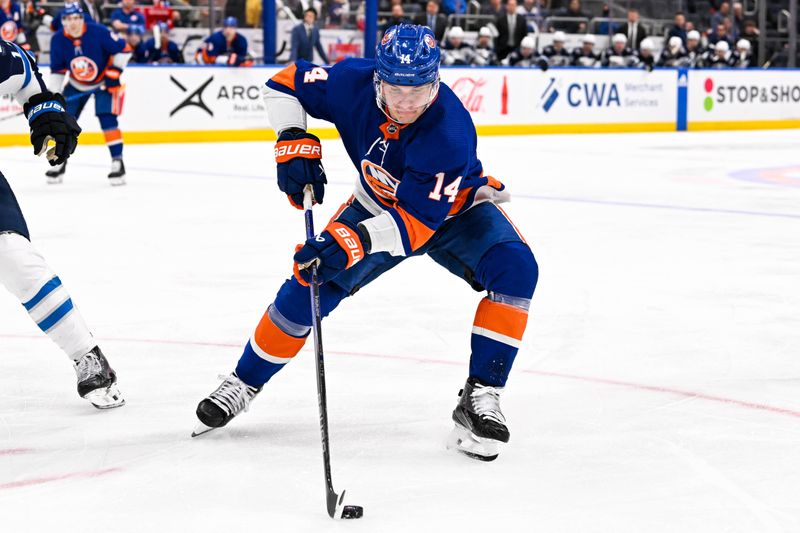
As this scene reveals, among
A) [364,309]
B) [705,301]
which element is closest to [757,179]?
[705,301]

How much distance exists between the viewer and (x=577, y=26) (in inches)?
667

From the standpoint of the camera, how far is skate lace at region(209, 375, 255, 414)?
9.21ft

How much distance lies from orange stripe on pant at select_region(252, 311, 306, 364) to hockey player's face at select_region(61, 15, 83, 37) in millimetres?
6765

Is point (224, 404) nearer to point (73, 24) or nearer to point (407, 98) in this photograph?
point (407, 98)

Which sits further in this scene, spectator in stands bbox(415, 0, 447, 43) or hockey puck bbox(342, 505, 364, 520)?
spectator in stands bbox(415, 0, 447, 43)

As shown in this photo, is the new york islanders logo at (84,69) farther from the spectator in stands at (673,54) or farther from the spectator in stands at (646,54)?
the spectator in stands at (673,54)

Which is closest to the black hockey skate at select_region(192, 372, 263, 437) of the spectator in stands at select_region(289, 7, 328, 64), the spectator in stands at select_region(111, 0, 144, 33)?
the spectator in stands at select_region(111, 0, 144, 33)

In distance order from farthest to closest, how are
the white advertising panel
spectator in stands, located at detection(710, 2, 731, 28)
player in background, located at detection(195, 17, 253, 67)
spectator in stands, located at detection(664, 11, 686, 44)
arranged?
spectator in stands, located at detection(710, 2, 731, 28), spectator in stands, located at detection(664, 11, 686, 44), the white advertising panel, player in background, located at detection(195, 17, 253, 67)

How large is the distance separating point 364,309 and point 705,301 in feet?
4.24

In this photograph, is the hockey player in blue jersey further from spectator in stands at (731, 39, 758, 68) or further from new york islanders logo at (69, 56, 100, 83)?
spectator in stands at (731, 39, 758, 68)

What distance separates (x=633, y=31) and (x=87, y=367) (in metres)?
14.5

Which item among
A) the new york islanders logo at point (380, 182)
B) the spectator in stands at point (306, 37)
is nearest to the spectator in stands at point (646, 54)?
the spectator in stands at point (306, 37)

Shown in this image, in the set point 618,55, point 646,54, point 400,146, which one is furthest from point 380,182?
point 618,55

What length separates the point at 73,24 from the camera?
29.5 ft
